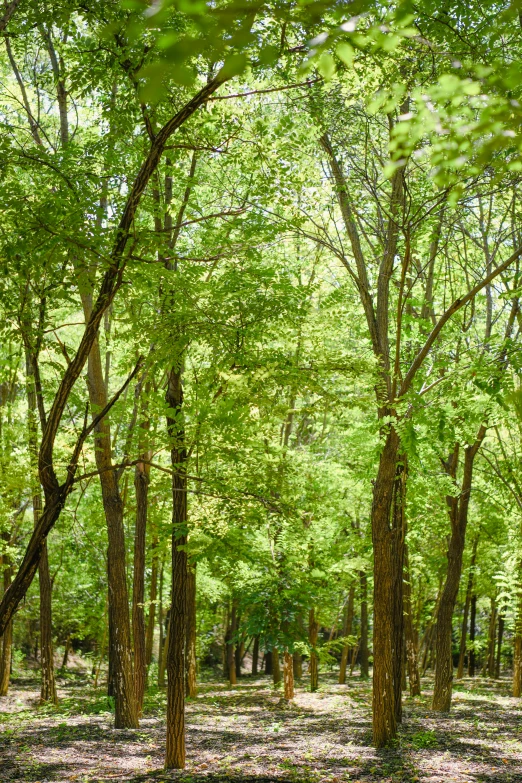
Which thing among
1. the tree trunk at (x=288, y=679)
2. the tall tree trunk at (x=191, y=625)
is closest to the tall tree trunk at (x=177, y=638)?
the tall tree trunk at (x=191, y=625)

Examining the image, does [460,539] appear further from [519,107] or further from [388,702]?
[519,107]

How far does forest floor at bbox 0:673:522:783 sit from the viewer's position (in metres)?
7.15

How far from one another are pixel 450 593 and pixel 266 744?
4787mm

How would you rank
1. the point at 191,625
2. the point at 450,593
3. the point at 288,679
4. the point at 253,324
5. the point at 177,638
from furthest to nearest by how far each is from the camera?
the point at 191,625, the point at 288,679, the point at 450,593, the point at 177,638, the point at 253,324

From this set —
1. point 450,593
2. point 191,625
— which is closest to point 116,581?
point 191,625

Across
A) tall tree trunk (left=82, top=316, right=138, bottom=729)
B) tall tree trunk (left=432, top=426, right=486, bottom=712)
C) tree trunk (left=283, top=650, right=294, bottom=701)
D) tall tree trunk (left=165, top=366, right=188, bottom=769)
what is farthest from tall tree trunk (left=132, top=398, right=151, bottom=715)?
tall tree trunk (left=432, top=426, right=486, bottom=712)

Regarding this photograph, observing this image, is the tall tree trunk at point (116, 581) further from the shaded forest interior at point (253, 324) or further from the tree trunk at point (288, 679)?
the tree trunk at point (288, 679)

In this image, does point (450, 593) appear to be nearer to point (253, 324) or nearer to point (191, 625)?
point (191, 625)

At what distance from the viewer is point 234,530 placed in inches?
277

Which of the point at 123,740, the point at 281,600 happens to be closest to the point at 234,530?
the point at 123,740

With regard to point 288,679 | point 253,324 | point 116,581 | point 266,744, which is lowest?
point 288,679

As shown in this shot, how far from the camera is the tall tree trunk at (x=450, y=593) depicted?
12.3m

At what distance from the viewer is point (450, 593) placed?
493 inches

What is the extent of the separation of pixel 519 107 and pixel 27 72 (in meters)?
12.9
